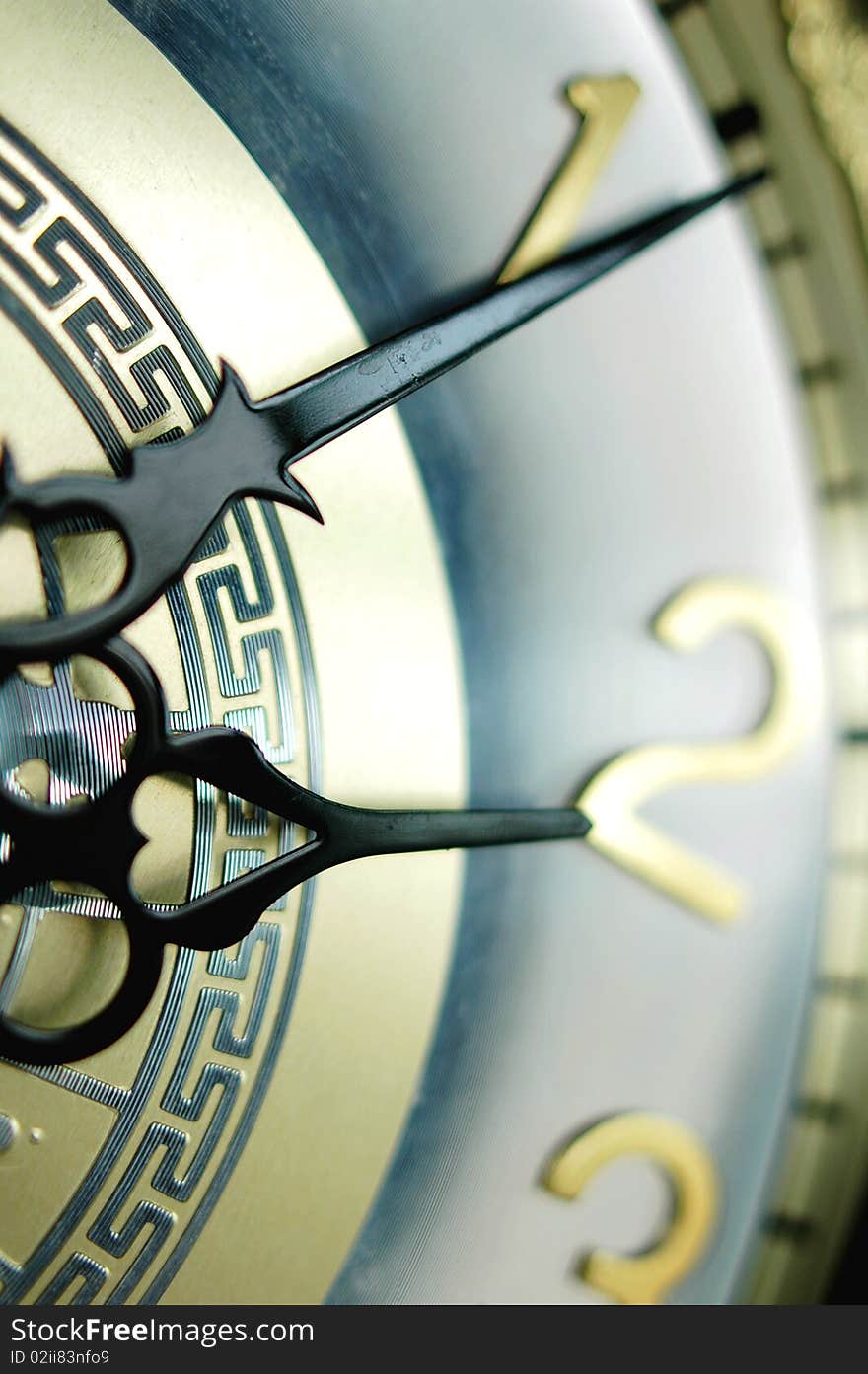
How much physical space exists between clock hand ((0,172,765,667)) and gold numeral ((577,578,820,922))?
195 mm

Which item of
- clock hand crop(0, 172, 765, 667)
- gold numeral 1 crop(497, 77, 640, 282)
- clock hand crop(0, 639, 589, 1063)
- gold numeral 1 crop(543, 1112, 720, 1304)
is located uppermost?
gold numeral 1 crop(497, 77, 640, 282)

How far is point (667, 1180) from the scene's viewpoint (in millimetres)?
586

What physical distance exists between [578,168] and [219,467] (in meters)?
0.26

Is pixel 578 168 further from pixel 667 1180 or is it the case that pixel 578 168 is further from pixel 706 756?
pixel 667 1180

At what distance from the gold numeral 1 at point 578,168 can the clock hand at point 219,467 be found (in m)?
0.04

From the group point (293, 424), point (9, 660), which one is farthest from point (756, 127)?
point (9, 660)

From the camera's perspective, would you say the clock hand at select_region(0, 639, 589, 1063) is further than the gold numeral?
No

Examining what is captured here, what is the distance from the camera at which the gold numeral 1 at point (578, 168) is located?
52cm

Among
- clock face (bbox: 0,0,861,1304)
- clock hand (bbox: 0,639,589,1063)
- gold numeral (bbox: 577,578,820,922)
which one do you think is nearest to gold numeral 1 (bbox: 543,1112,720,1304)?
clock face (bbox: 0,0,861,1304)

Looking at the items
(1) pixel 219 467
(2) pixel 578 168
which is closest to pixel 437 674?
(1) pixel 219 467

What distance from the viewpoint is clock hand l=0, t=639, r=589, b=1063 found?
399mm

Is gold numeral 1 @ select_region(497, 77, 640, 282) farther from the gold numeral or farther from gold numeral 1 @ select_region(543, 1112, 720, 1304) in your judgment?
gold numeral 1 @ select_region(543, 1112, 720, 1304)

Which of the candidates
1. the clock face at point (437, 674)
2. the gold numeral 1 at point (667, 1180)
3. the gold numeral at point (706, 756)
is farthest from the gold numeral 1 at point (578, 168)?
the gold numeral 1 at point (667, 1180)

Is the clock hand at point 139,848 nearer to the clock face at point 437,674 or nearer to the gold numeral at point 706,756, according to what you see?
the clock face at point 437,674
